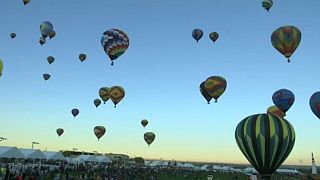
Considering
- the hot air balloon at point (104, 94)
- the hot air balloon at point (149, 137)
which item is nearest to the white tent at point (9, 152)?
the hot air balloon at point (104, 94)

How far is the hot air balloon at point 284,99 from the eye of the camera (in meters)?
28.6

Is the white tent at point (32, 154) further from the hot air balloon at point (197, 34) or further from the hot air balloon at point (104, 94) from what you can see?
the hot air balloon at point (197, 34)

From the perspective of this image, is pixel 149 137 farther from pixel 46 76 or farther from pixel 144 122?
pixel 46 76

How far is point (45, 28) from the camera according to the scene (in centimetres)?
3659

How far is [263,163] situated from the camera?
53.6 feet

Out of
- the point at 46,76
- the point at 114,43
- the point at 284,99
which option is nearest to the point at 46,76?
the point at 46,76

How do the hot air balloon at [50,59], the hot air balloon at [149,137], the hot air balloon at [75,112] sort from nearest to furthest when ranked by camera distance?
the hot air balloon at [50,59]
the hot air balloon at [75,112]
the hot air balloon at [149,137]

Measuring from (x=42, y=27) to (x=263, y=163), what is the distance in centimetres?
2835

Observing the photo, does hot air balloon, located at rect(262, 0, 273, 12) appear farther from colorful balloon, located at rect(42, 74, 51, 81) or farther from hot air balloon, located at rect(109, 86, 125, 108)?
colorful balloon, located at rect(42, 74, 51, 81)

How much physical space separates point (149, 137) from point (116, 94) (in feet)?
36.7

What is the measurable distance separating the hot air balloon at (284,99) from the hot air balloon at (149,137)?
18.5 m

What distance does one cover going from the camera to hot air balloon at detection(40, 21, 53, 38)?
36.3 m

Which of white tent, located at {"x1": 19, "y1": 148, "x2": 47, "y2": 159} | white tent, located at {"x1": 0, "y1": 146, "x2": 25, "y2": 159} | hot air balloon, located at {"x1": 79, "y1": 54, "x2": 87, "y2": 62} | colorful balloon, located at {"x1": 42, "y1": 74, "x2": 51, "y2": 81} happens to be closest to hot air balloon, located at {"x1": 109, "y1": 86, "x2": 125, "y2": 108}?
hot air balloon, located at {"x1": 79, "y1": 54, "x2": 87, "y2": 62}

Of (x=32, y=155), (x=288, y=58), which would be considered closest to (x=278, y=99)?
(x=288, y=58)
